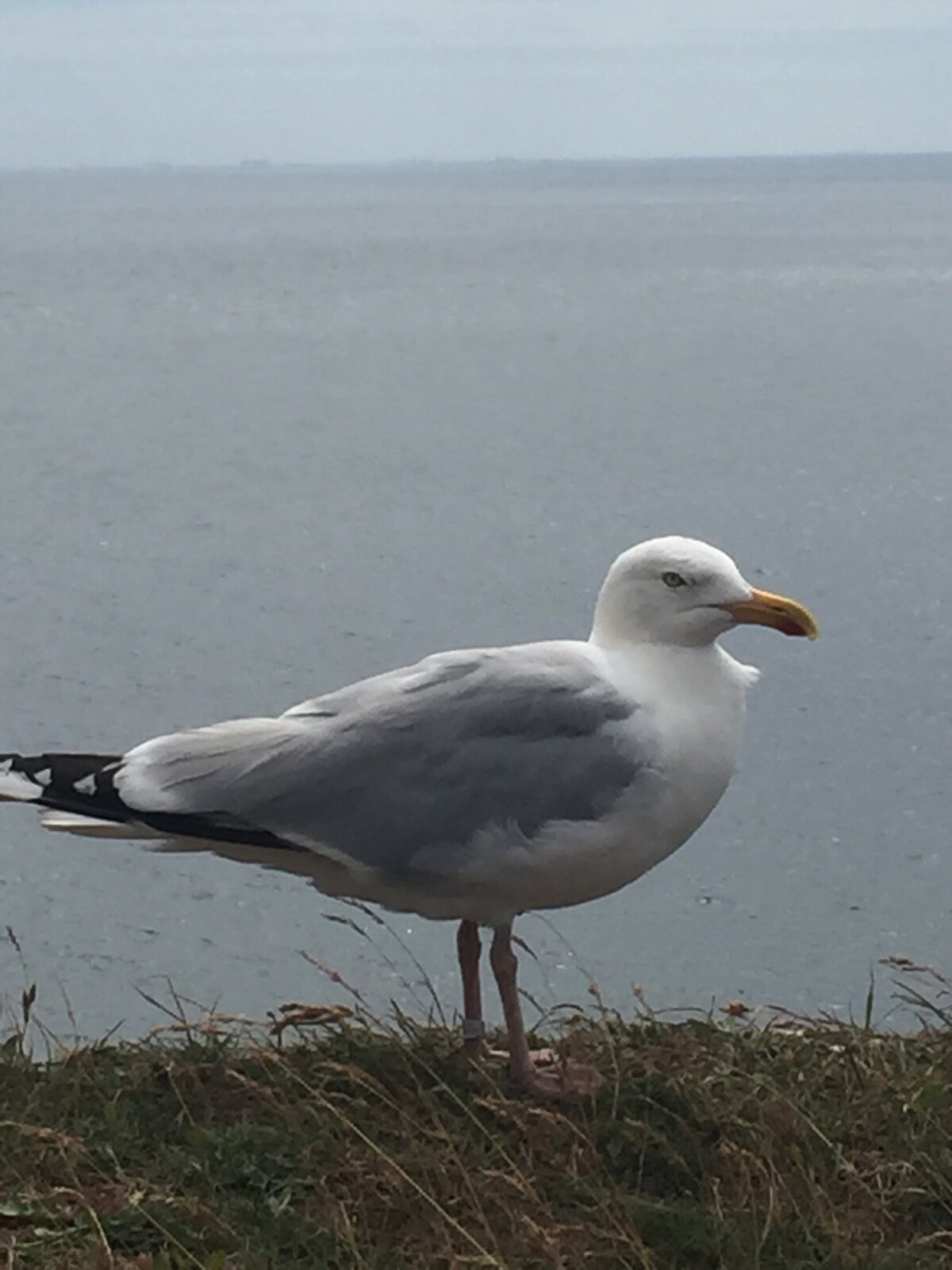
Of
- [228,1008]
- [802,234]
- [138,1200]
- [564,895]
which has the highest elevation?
[802,234]

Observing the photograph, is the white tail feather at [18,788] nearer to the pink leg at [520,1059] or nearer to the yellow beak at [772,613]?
the pink leg at [520,1059]

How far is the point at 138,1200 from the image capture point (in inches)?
123

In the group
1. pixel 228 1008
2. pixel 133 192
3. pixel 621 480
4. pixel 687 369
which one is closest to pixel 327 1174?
pixel 228 1008

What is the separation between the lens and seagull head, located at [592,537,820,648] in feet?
12.0

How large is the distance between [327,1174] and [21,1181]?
460 millimetres

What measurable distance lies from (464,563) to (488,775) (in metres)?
5.37

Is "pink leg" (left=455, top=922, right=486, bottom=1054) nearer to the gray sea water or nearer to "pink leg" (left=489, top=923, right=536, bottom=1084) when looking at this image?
"pink leg" (left=489, top=923, right=536, bottom=1084)

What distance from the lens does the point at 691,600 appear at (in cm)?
365

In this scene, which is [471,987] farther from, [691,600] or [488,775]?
[691,600]

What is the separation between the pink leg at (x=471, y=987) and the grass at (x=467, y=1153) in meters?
0.05

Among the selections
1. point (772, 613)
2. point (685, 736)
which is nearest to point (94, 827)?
point (685, 736)

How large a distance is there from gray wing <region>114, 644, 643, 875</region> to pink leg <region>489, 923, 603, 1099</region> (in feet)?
1.04

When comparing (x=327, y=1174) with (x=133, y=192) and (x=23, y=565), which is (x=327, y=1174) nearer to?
(x=23, y=565)

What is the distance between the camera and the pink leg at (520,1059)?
3.64 m
